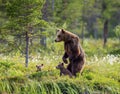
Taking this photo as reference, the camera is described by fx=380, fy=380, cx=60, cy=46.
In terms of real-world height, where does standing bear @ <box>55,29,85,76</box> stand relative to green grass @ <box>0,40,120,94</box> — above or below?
above

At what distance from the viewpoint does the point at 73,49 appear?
10.7 m

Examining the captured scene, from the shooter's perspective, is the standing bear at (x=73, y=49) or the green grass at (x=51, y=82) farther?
the standing bear at (x=73, y=49)

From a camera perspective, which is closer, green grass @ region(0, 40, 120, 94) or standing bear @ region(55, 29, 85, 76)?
green grass @ region(0, 40, 120, 94)

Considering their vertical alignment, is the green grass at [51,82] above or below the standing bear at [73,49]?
below

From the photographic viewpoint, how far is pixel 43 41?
2275 centimetres

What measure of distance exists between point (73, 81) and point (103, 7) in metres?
26.4

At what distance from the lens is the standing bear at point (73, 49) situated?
10.6 metres

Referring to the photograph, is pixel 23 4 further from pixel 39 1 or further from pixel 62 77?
pixel 62 77

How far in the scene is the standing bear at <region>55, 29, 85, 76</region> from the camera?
34.9 ft

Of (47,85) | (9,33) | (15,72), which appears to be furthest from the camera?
(9,33)

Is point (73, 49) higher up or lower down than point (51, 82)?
higher up

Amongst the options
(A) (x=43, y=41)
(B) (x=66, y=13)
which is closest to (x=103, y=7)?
(B) (x=66, y=13)

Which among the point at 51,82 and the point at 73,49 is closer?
the point at 51,82

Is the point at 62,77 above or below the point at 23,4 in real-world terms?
below
